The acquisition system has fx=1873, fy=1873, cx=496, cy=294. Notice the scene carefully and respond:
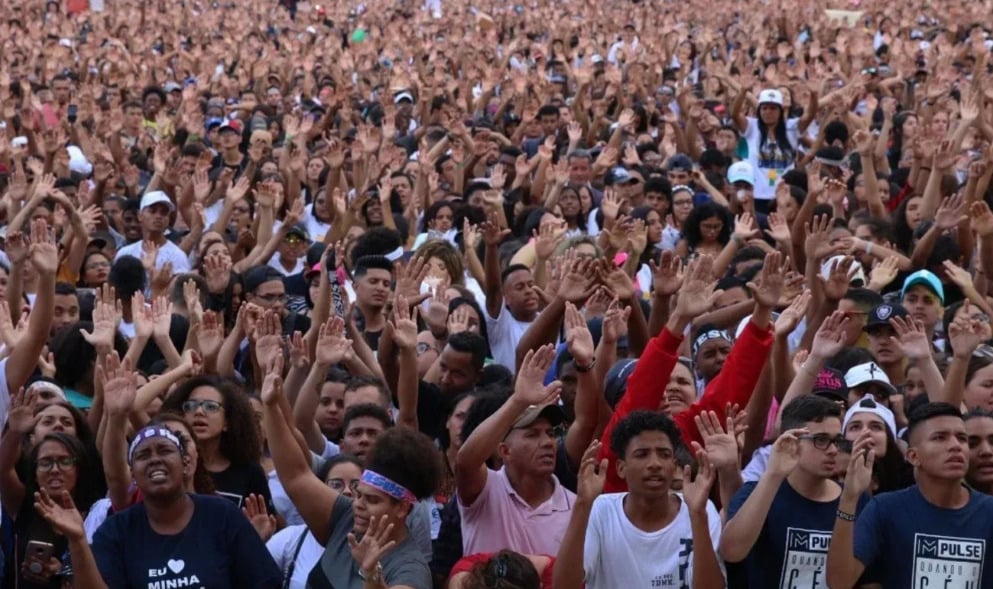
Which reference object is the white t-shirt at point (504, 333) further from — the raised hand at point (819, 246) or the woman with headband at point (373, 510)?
the woman with headband at point (373, 510)

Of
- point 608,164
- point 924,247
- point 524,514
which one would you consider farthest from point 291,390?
point 608,164

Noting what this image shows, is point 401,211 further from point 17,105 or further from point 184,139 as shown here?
point 17,105

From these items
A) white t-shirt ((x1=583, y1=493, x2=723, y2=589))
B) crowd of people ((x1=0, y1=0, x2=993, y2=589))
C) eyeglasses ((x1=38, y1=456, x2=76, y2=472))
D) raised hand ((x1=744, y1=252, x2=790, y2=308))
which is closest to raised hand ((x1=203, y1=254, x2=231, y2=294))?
crowd of people ((x1=0, y1=0, x2=993, y2=589))

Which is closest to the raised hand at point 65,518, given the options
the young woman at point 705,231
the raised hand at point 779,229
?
the raised hand at point 779,229

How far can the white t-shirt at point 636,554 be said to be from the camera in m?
5.41

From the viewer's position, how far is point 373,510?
17.3 ft

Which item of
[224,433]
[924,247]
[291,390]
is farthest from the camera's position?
[924,247]

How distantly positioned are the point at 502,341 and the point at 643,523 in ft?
9.91

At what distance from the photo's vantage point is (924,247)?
9484mm

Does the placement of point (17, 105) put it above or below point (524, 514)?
above

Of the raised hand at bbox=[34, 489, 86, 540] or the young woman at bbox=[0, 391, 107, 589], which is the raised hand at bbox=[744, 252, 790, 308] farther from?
the raised hand at bbox=[34, 489, 86, 540]

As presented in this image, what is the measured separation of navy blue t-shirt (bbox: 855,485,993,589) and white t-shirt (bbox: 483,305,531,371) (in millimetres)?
3131

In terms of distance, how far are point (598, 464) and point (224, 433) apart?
1374 millimetres

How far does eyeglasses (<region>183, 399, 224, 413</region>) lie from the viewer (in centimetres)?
633
